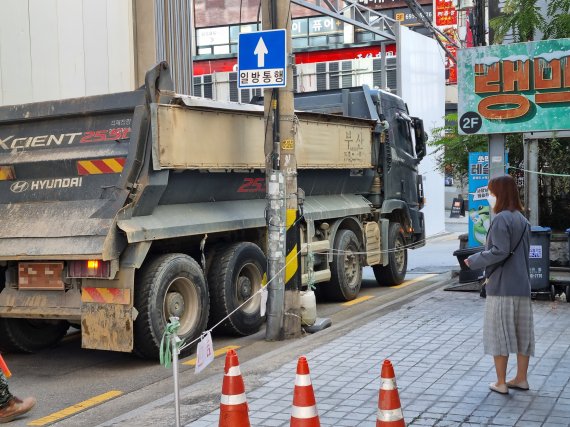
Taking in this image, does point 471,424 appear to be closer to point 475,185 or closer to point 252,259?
point 252,259

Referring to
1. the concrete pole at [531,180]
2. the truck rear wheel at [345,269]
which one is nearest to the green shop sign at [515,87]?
the concrete pole at [531,180]

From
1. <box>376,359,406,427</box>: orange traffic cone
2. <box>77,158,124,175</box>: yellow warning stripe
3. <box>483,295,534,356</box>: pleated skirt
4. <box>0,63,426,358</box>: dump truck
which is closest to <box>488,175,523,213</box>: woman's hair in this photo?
<box>483,295,534,356</box>: pleated skirt

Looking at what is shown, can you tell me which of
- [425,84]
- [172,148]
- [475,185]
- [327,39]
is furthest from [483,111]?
[327,39]

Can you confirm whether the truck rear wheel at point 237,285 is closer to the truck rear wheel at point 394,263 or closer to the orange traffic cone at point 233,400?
the truck rear wheel at point 394,263

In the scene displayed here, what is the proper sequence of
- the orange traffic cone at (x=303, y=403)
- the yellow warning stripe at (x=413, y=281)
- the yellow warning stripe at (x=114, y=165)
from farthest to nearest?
the yellow warning stripe at (x=413, y=281) → the yellow warning stripe at (x=114, y=165) → the orange traffic cone at (x=303, y=403)

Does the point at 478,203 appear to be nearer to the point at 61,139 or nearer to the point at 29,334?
the point at 61,139

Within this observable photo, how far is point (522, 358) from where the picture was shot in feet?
21.8

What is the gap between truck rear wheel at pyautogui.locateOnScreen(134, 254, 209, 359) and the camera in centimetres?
828

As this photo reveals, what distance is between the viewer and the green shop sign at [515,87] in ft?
38.0

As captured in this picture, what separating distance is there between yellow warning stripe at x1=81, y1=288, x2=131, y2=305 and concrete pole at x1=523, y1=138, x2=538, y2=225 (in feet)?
22.7

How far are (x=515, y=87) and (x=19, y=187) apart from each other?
6925 mm

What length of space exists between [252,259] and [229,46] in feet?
95.6

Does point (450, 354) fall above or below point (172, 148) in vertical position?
below

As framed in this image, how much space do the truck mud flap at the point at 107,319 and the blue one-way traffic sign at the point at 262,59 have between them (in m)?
2.71
